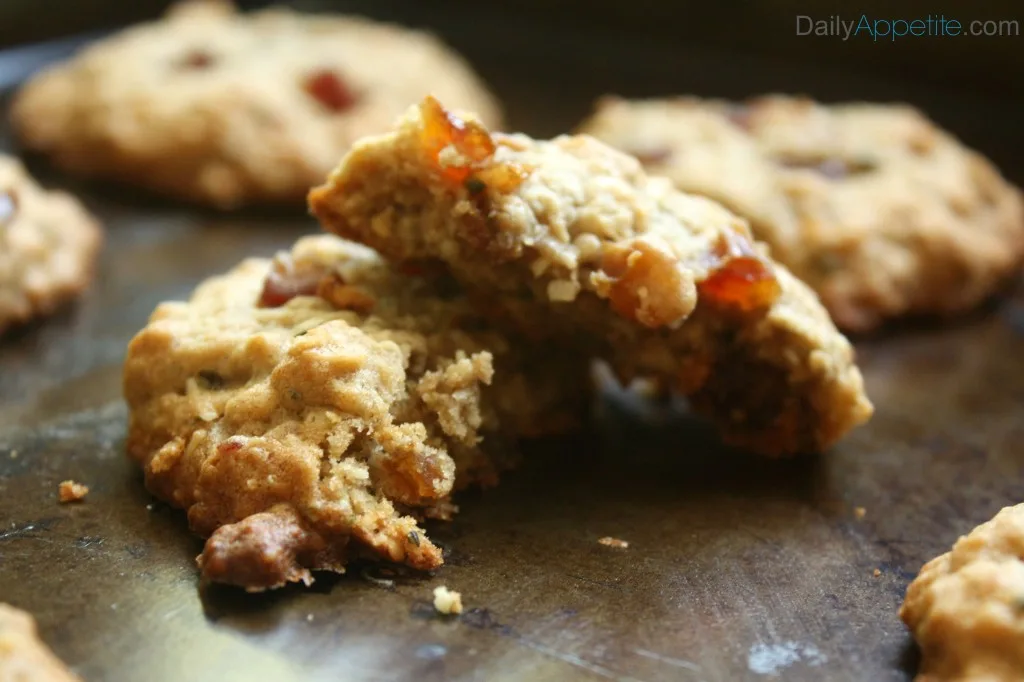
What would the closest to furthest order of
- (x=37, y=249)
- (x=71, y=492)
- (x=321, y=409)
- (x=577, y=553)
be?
(x=321, y=409) < (x=577, y=553) < (x=71, y=492) < (x=37, y=249)

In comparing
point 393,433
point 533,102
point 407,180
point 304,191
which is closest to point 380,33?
point 533,102

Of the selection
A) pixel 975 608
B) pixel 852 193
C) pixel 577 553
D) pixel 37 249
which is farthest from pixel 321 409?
pixel 852 193

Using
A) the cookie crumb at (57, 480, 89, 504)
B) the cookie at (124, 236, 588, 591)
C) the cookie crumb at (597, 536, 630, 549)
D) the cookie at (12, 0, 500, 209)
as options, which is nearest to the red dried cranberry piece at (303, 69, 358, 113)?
the cookie at (12, 0, 500, 209)

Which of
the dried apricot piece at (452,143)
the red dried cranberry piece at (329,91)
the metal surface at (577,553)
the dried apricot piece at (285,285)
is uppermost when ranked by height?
the dried apricot piece at (452,143)

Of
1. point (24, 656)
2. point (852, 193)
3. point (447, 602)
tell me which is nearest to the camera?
point (24, 656)

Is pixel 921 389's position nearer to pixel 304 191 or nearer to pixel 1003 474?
pixel 1003 474

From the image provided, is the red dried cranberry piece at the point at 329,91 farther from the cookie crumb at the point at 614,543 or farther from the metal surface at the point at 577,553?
the cookie crumb at the point at 614,543

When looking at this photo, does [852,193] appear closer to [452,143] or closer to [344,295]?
[452,143]

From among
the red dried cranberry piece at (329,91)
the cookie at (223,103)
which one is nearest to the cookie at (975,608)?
the cookie at (223,103)
